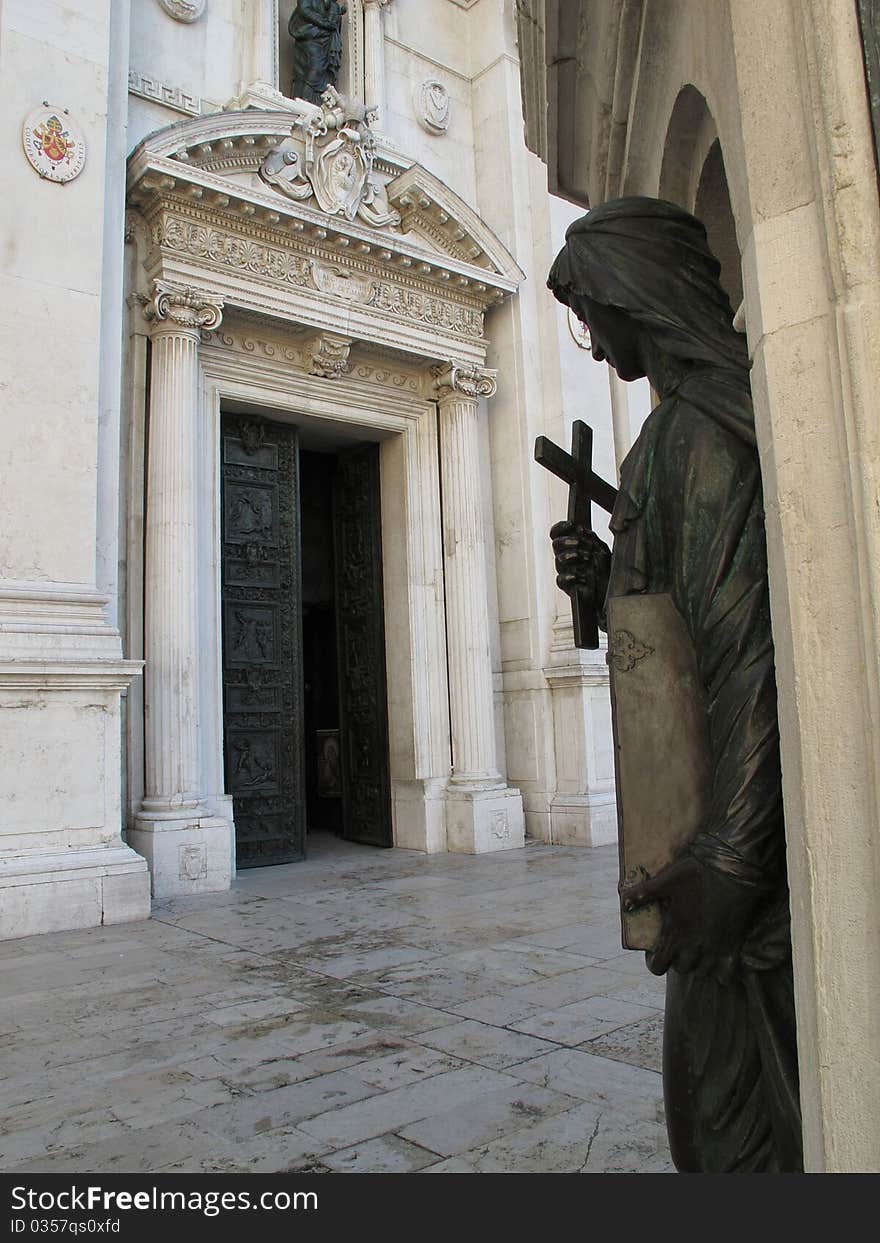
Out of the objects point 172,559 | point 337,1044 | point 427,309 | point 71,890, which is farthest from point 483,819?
point 337,1044

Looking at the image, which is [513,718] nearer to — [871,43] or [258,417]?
[258,417]

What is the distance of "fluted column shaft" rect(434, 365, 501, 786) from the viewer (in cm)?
1012

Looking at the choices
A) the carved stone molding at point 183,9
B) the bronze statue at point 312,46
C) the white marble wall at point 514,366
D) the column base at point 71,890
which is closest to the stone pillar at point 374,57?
the white marble wall at point 514,366

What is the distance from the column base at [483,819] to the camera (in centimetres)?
966

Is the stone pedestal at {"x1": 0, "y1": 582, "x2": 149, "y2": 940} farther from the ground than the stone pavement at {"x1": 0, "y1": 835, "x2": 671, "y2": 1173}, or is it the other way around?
the stone pedestal at {"x1": 0, "y1": 582, "x2": 149, "y2": 940}

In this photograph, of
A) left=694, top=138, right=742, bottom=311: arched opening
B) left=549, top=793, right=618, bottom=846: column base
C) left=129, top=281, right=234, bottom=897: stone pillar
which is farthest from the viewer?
left=549, top=793, right=618, bottom=846: column base

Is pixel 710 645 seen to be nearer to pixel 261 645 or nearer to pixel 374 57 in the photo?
pixel 261 645

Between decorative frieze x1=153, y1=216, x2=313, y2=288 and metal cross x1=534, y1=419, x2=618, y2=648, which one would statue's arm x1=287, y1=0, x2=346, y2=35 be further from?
metal cross x1=534, y1=419, x2=618, y2=648

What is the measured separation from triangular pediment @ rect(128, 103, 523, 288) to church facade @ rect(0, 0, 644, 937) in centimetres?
4

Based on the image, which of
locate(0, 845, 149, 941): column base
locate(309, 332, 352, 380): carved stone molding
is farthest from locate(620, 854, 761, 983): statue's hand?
locate(309, 332, 352, 380): carved stone molding

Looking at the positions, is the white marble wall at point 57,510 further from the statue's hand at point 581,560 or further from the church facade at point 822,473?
the church facade at point 822,473

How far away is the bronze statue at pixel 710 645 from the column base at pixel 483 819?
8124 mm

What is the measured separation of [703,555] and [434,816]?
8.80 metres
